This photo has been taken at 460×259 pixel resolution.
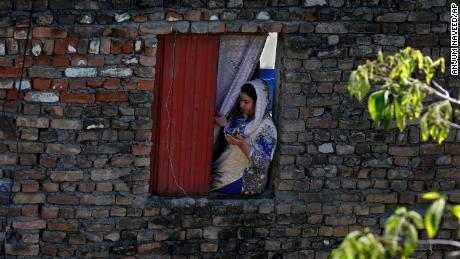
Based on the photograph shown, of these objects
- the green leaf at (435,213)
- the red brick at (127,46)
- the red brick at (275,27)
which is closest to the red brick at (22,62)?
the red brick at (127,46)

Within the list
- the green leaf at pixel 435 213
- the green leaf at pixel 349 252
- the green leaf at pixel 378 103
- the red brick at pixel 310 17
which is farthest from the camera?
the red brick at pixel 310 17

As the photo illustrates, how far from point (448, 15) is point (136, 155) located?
8.05 ft

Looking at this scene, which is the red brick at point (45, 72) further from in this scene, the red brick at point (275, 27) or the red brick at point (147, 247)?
the red brick at point (275, 27)

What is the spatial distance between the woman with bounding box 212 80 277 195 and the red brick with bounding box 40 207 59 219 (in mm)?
1200

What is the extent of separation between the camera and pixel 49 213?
673cm

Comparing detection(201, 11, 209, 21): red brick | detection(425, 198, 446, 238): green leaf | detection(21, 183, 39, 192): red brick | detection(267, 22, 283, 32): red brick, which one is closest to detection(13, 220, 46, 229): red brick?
detection(21, 183, 39, 192): red brick

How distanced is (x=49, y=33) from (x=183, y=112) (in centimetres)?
111

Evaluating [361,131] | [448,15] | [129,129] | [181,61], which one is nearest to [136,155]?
[129,129]

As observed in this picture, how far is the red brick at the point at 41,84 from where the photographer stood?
21.5 ft

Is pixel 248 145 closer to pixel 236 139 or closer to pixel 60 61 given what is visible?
pixel 236 139

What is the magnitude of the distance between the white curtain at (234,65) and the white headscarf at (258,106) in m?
0.15

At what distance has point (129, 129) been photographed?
22.1 feet

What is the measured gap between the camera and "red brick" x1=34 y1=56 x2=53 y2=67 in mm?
6547

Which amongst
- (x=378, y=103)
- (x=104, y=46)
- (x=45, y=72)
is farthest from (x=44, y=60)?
(x=378, y=103)
